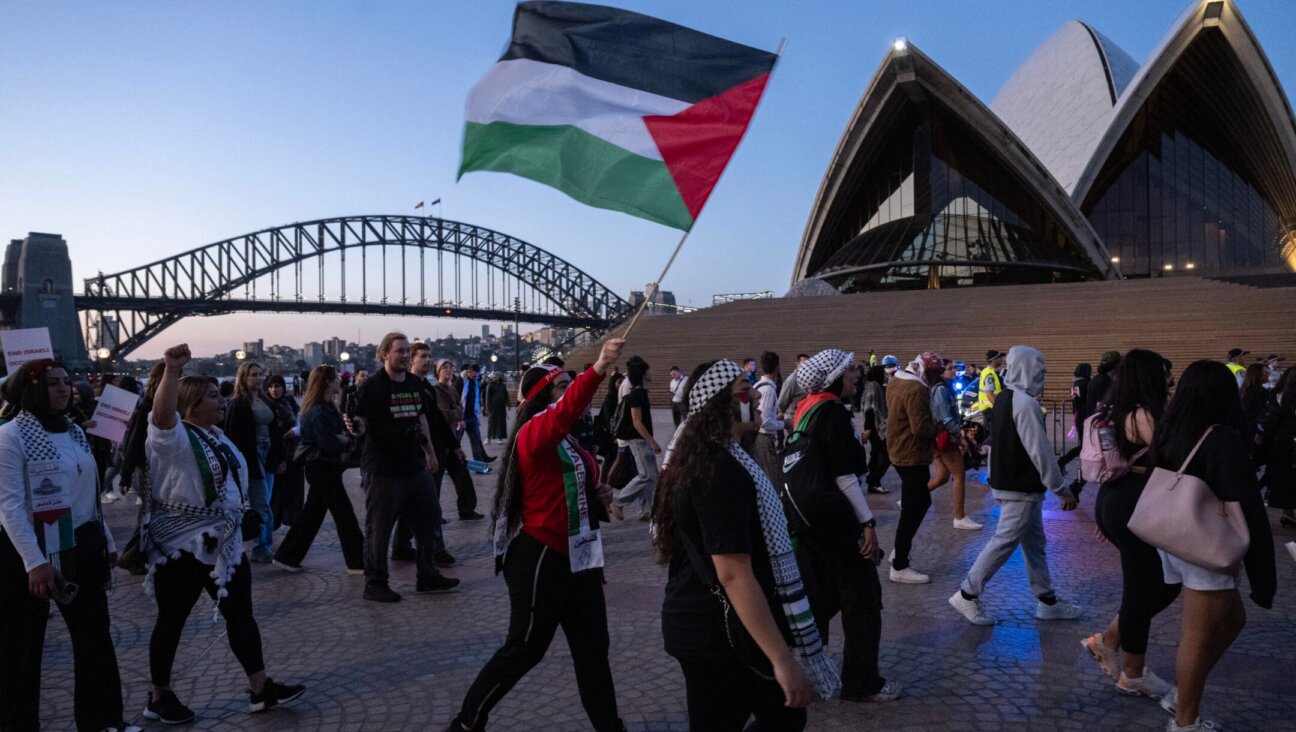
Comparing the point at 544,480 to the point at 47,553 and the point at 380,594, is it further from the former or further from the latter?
the point at 380,594

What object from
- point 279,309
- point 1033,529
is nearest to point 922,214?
point 1033,529

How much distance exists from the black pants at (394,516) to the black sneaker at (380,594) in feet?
0.08

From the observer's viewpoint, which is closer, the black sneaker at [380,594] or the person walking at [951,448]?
the black sneaker at [380,594]

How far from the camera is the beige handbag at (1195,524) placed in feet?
10.0

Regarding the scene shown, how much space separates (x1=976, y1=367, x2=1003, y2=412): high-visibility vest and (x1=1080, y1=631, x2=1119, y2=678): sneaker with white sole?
6.27 m

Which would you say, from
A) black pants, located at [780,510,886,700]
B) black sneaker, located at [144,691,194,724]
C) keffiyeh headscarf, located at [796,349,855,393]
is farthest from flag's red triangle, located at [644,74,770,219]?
black sneaker, located at [144,691,194,724]

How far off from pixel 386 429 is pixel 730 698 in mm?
3860

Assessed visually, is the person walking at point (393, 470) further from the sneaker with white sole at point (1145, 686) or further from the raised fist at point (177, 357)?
the sneaker with white sole at point (1145, 686)

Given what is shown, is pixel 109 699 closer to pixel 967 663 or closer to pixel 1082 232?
pixel 967 663

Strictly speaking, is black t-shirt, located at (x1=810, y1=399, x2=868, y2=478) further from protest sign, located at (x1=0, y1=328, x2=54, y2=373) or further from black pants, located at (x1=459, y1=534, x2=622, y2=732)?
protest sign, located at (x1=0, y1=328, x2=54, y2=373)

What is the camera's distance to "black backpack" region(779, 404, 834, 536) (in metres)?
3.77

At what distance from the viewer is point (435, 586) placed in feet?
19.0

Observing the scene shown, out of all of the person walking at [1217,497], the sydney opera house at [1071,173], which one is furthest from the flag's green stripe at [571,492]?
the sydney opera house at [1071,173]

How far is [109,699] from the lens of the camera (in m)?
3.47
